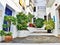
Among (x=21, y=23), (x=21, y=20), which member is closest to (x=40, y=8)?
(x=21, y=23)

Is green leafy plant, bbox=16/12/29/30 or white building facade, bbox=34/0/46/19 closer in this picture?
green leafy plant, bbox=16/12/29/30

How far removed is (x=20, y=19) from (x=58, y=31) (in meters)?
4.18

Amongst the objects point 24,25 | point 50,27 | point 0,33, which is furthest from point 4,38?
point 50,27

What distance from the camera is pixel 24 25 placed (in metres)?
12.1

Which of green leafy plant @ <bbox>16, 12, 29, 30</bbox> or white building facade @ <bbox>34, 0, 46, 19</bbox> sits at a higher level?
white building facade @ <bbox>34, 0, 46, 19</bbox>

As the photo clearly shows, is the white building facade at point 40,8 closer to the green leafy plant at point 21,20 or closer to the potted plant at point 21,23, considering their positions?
the potted plant at point 21,23

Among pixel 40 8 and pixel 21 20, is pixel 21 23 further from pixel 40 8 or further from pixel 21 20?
pixel 40 8

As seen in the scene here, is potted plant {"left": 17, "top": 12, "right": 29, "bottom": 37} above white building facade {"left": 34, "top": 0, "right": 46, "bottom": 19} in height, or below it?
below

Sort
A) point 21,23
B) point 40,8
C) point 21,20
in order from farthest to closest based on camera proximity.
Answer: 1. point 40,8
2. point 21,23
3. point 21,20

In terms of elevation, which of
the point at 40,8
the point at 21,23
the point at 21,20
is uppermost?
the point at 40,8

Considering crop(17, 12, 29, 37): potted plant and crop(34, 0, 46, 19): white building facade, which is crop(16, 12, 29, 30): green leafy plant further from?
crop(34, 0, 46, 19): white building facade

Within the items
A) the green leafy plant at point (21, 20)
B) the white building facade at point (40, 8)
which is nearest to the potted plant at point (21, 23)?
the green leafy plant at point (21, 20)

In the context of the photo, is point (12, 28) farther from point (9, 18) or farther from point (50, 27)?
point (50, 27)

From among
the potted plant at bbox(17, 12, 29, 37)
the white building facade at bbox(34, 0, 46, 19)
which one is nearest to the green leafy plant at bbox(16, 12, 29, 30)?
the potted plant at bbox(17, 12, 29, 37)
